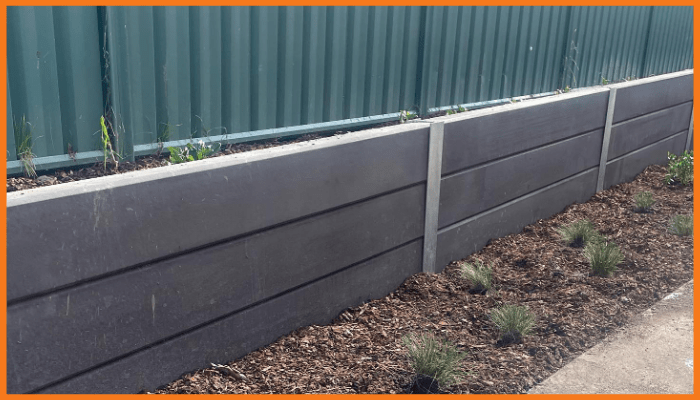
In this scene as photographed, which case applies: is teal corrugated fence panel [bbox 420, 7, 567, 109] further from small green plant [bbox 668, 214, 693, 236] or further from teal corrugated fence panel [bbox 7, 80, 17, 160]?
teal corrugated fence panel [bbox 7, 80, 17, 160]

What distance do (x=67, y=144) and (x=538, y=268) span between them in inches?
125

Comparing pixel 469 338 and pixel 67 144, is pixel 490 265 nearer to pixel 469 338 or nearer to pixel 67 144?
pixel 469 338

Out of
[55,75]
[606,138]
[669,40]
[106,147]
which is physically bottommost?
[606,138]

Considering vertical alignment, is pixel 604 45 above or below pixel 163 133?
above

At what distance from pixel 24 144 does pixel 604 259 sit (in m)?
3.65

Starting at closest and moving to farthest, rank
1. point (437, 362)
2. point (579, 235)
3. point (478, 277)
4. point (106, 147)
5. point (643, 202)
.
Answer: point (437, 362)
point (106, 147)
point (478, 277)
point (579, 235)
point (643, 202)

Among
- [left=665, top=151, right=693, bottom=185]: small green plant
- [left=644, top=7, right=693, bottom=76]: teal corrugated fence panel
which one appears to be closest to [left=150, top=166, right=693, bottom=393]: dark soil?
[left=665, top=151, right=693, bottom=185]: small green plant

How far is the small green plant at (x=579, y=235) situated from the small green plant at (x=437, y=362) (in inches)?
87.4

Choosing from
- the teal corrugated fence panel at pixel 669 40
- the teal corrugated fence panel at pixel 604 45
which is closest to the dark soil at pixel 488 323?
the teal corrugated fence panel at pixel 604 45

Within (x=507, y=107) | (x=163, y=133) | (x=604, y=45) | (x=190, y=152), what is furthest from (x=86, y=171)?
(x=604, y=45)

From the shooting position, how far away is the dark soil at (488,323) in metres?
3.35

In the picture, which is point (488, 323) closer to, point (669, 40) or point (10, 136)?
point (10, 136)

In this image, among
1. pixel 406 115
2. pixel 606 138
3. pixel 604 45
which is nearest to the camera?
pixel 406 115

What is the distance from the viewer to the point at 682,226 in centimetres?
552
